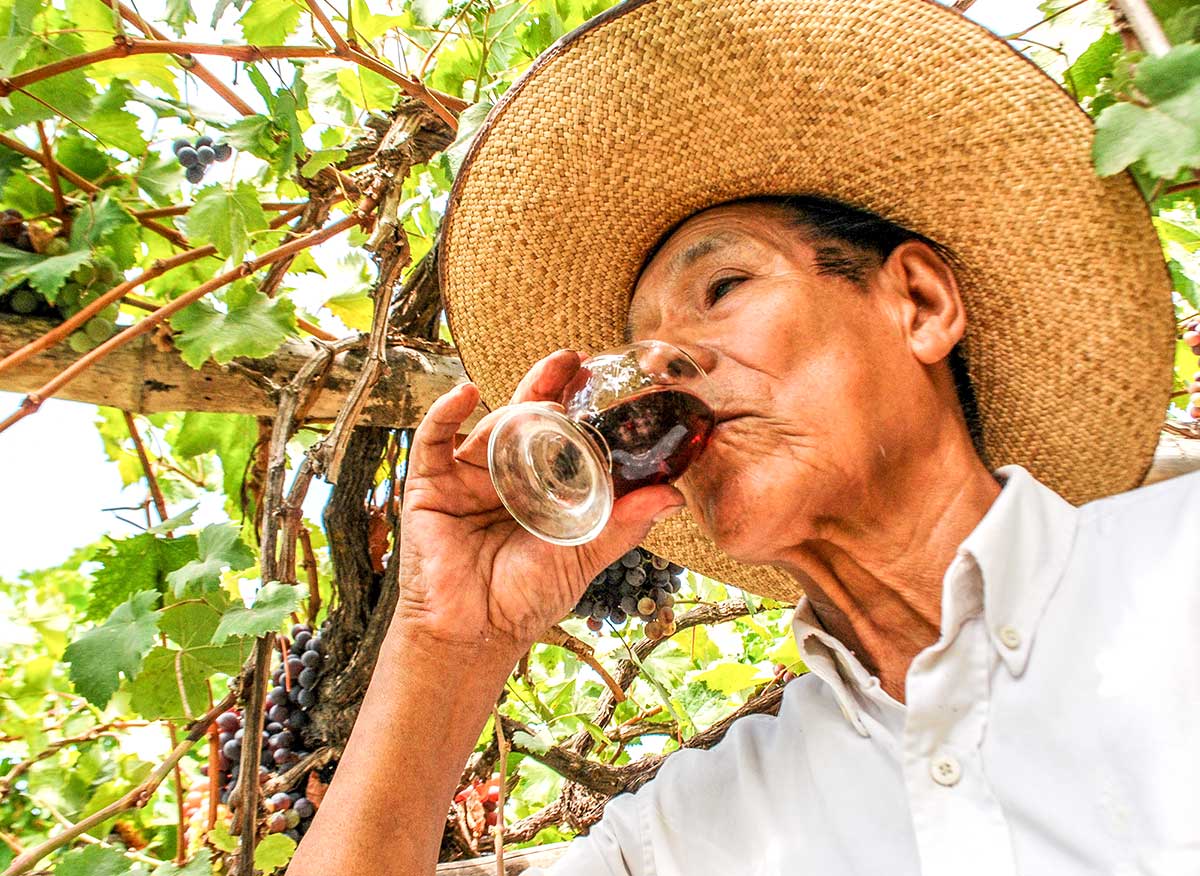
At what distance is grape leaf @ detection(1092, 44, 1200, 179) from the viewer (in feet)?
4.75

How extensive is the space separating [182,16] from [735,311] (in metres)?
1.43

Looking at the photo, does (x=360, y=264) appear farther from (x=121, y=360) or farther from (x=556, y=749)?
(x=556, y=749)

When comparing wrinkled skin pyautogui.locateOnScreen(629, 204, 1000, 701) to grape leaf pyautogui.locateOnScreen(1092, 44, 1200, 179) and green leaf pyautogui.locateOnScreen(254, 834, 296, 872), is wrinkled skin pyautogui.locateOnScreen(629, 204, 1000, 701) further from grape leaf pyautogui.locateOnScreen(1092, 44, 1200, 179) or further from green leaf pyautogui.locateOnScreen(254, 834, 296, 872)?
green leaf pyautogui.locateOnScreen(254, 834, 296, 872)

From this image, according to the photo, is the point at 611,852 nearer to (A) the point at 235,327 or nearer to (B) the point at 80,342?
(A) the point at 235,327

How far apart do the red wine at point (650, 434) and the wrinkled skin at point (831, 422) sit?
0.37ft

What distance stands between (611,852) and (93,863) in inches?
35.7

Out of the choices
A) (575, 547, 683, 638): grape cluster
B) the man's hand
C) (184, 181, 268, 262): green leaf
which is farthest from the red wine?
(184, 181, 268, 262): green leaf

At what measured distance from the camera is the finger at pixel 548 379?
4.81ft

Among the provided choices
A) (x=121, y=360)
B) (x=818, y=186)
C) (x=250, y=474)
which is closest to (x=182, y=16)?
(x=121, y=360)

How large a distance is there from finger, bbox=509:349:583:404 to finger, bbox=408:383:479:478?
0.17m

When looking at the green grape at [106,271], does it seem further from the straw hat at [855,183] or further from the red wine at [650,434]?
the red wine at [650,434]

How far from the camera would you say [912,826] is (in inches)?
59.8

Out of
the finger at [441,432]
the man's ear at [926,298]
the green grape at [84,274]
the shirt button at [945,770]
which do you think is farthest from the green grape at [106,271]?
the shirt button at [945,770]

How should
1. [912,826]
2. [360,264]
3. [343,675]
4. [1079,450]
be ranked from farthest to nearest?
[360,264]
[343,675]
[1079,450]
[912,826]
